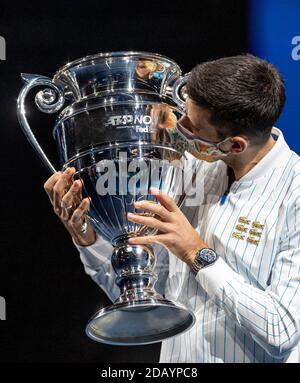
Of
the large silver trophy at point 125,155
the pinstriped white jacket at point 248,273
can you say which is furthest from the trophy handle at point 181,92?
the pinstriped white jacket at point 248,273

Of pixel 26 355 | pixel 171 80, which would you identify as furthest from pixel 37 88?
pixel 26 355

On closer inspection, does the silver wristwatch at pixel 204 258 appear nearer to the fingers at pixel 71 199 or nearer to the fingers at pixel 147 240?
the fingers at pixel 147 240

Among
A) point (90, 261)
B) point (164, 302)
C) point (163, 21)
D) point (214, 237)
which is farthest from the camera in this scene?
point (163, 21)

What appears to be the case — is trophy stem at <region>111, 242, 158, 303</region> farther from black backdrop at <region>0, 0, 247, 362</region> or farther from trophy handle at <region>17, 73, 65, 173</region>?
black backdrop at <region>0, 0, 247, 362</region>

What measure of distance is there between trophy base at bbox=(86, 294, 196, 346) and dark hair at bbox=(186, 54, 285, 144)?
0.34 metres

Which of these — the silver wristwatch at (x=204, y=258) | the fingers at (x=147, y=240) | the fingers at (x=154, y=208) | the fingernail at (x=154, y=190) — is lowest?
the silver wristwatch at (x=204, y=258)

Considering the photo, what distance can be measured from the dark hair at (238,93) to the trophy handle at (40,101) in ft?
0.86

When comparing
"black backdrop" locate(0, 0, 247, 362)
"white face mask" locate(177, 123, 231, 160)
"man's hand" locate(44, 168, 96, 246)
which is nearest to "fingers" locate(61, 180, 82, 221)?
"man's hand" locate(44, 168, 96, 246)

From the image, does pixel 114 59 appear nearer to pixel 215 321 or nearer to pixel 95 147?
pixel 95 147

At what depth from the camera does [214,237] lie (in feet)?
4.30

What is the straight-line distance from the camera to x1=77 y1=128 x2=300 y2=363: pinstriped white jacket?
3.95 ft

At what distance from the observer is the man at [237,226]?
3.97 feet

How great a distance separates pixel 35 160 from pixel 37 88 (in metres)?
0.19

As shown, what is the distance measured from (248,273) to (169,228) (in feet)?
0.55
